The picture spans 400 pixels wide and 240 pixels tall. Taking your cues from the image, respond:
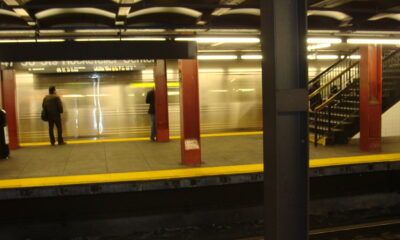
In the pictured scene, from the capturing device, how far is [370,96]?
9.23m

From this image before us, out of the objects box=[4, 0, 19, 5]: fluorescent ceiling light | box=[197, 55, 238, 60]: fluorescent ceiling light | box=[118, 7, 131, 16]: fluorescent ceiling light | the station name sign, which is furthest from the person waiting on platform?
box=[4, 0, 19, 5]: fluorescent ceiling light

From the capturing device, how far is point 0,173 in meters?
7.46

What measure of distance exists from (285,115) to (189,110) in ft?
16.5

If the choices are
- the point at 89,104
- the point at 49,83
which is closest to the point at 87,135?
the point at 89,104

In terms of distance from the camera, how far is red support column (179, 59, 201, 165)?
8.02 m

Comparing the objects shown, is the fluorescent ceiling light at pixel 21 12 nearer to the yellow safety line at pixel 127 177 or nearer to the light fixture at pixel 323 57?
the yellow safety line at pixel 127 177

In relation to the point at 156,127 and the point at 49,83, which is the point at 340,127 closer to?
the point at 156,127

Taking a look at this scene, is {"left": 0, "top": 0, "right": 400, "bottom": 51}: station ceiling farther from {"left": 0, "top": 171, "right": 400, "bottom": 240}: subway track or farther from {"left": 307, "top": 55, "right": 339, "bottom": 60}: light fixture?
{"left": 307, "top": 55, "right": 339, "bottom": 60}: light fixture

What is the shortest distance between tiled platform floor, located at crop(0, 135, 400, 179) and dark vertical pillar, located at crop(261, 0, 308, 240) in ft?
15.4

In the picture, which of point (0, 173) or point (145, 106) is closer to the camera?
point (0, 173)

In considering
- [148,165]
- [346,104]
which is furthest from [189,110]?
[346,104]

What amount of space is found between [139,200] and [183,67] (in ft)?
9.33

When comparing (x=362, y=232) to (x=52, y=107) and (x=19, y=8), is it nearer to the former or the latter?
(x=19, y=8)

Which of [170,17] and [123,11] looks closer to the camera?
[123,11]
